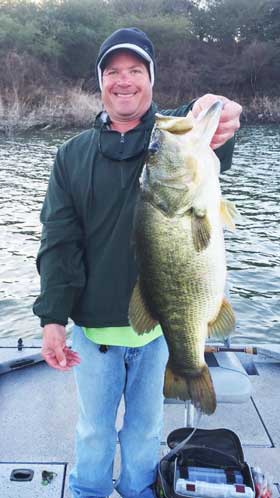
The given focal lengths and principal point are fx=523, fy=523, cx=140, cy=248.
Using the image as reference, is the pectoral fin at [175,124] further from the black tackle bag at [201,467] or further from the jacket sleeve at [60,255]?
the black tackle bag at [201,467]

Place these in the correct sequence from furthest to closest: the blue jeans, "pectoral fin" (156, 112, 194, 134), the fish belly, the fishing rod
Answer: the fishing rod
the blue jeans
the fish belly
"pectoral fin" (156, 112, 194, 134)

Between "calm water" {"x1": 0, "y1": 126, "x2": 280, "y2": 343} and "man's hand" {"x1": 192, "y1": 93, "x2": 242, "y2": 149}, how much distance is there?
256cm

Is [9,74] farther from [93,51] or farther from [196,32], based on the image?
[196,32]

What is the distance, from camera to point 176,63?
49844 millimetres

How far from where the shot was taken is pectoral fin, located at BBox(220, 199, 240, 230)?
2.30 metres

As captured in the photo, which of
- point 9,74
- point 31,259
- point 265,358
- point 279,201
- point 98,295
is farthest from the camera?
point 9,74

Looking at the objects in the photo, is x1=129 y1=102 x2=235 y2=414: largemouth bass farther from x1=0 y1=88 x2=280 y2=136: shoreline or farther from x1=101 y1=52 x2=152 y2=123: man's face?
x1=0 y1=88 x2=280 y2=136: shoreline

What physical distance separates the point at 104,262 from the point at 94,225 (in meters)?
0.20

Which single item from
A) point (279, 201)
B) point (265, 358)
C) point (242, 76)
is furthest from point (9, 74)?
point (265, 358)

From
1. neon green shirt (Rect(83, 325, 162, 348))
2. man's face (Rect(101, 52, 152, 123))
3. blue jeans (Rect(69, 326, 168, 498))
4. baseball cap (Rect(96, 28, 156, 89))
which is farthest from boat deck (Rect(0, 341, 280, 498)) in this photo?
baseball cap (Rect(96, 28, 156, 89))

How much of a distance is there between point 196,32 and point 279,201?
4702cm

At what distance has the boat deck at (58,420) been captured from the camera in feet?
11.7

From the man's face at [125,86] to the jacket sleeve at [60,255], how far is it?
400 mm

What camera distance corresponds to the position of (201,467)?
9.96 feet
